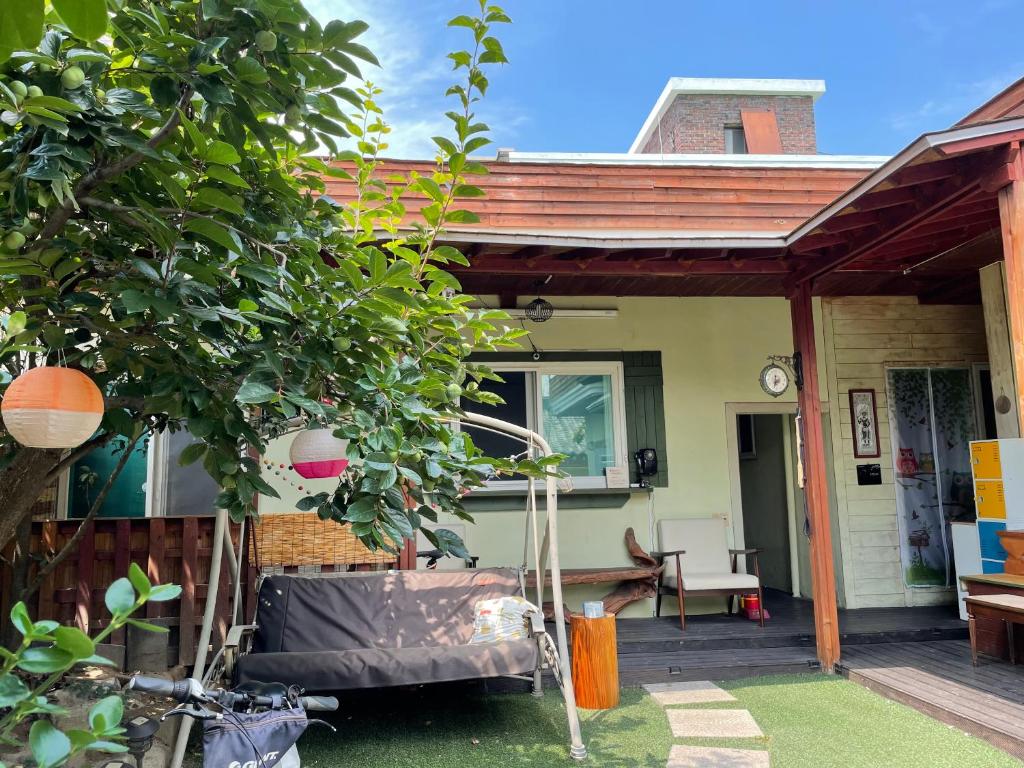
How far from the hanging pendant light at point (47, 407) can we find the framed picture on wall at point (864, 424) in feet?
21.6

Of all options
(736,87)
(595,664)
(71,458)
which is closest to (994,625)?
(595,664)

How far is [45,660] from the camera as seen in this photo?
86 cm

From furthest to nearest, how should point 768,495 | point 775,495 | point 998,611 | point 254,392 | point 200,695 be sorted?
point 768,495
point 775,495
point 998,611
point 200,695
point 254,392

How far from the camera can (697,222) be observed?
269 inches

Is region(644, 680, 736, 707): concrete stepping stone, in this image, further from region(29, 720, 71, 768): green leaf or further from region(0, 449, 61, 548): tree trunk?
region(29, 720, 71, 768): green leaf

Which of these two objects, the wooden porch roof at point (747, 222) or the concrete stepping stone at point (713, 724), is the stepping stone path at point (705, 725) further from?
the wooden porch roof at point (747, 222)

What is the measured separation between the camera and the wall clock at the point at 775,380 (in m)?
6.53

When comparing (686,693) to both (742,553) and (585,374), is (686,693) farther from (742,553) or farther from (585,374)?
(585,374)

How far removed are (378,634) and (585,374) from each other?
3092 millimetres

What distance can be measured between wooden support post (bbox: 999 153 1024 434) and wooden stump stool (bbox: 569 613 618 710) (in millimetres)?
2422

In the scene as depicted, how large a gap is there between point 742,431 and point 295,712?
767 centimetres

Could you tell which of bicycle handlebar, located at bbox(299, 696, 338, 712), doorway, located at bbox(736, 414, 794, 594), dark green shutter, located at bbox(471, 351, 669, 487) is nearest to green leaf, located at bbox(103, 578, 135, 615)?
bicycle handlebar, located at bbox(299, 696, 338, 712)

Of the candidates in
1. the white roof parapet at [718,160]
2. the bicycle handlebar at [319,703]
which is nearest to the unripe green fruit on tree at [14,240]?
the bicycle handlebar at [319,703]

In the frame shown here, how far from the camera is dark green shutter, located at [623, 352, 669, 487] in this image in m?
6.50
